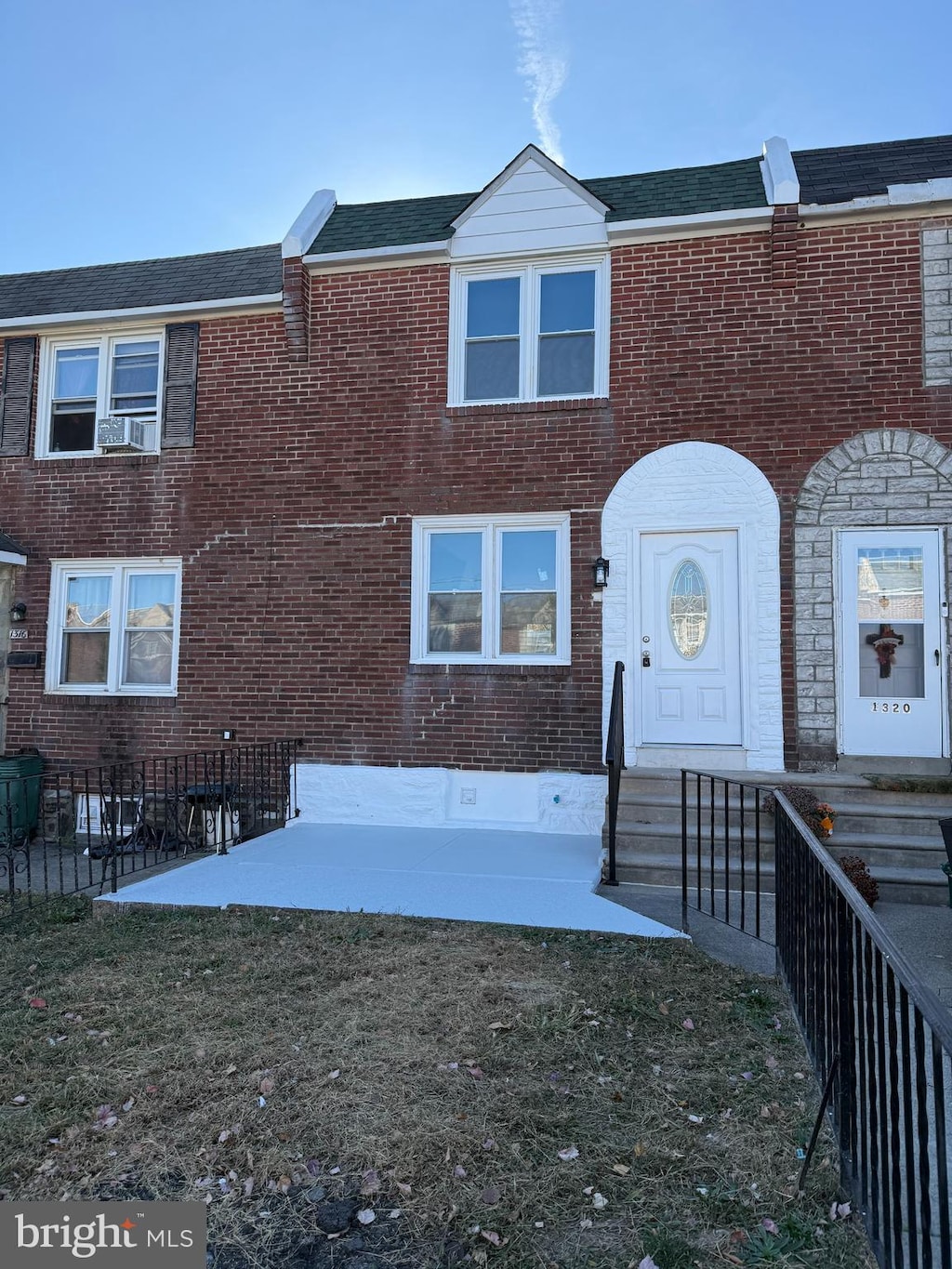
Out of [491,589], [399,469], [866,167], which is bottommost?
[491,589]

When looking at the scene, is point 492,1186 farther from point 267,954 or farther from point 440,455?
point 440,455

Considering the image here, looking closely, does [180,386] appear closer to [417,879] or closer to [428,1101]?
[417,879]

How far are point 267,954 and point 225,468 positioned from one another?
6.16m

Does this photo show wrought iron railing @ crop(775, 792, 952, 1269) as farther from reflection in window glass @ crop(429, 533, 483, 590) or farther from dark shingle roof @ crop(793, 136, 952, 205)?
dark shingle roof @ crop(793, 136, 952, 205)

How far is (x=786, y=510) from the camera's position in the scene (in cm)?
814

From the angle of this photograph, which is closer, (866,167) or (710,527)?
(710,527)

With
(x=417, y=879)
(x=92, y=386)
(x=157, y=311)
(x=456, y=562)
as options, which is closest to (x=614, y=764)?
(x=417, y=879)

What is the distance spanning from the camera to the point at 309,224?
31.3ft

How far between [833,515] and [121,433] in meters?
7.79

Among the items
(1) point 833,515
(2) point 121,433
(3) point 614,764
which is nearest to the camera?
(3) point 614,764

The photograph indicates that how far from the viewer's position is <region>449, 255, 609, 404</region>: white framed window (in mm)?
8898

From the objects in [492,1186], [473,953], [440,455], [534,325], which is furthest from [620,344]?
[492,1186]

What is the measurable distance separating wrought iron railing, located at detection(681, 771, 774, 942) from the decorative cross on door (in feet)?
5.66

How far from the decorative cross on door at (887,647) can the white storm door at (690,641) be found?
4.17ft
